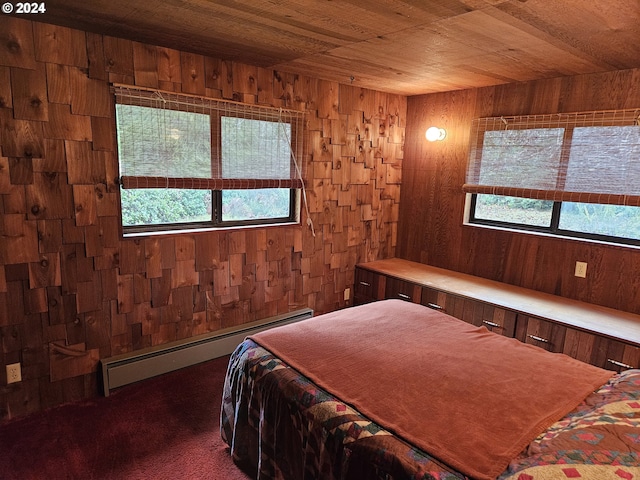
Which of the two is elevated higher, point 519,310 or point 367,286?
point 519,310

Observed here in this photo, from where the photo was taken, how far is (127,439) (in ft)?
7.60

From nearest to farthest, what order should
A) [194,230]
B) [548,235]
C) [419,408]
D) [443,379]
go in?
[419,408]
[443,379]
[194,230]
[548,235]

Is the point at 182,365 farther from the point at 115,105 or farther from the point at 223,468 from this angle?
the point at 115,105

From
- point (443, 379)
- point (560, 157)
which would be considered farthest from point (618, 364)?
point (560, 157)

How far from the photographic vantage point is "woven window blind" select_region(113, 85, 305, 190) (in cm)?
267

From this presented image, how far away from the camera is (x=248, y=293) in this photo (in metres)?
3.42

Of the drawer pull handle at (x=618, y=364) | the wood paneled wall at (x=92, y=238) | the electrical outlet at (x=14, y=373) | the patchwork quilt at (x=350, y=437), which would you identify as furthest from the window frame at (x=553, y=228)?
the electrical outlet at (x=14, y=373)

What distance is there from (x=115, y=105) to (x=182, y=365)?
1.89 meters

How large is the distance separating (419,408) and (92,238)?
7.26ft

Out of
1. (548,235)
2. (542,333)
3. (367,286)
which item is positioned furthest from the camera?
(367,286)

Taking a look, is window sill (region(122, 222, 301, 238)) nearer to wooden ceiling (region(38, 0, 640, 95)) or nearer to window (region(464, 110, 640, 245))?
wooden ceiling (region(38, 0, 640, 95))

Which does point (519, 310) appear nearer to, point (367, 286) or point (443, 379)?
point (443, 379)

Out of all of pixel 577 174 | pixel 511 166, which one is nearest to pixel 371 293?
pixel 511 166

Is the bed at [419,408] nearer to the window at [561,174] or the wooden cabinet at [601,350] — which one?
the wooden cabinet at [601,350]
